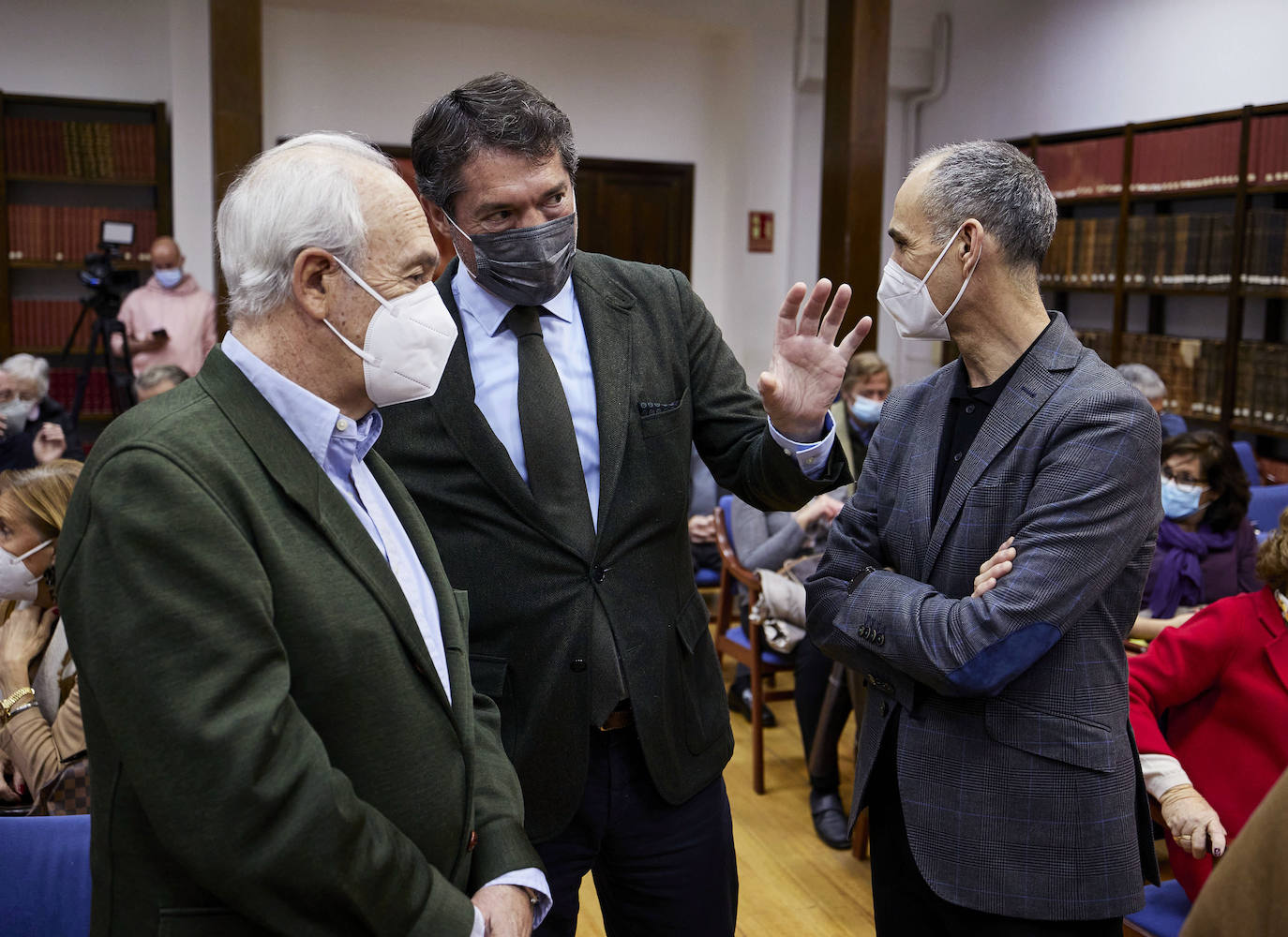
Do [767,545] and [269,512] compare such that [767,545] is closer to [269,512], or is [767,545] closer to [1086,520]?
[1086,520]

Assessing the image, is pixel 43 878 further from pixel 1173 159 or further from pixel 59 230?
pixel 59 230

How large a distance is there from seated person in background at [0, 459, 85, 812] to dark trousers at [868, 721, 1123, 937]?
1501mm

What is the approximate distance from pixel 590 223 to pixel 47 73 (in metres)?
3.56

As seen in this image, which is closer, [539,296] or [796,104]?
[539,296]

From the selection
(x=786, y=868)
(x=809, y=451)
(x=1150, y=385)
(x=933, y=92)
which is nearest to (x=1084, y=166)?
(x=933, y=92)

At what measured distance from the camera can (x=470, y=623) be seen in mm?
1538

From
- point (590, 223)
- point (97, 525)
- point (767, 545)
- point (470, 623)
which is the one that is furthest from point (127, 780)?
point (590, 223)

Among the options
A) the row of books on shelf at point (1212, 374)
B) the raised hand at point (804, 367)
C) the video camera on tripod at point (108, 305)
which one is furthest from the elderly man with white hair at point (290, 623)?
the video camera on tripod at point (108, 305)

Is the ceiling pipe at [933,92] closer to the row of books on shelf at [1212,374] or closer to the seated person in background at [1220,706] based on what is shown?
the row of books on shelf at [1212,374]

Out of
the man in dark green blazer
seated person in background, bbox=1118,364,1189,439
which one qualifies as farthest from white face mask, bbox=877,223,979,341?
seated person in background, bbox=1118,364,1189,439

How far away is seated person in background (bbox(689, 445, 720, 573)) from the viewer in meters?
4.39

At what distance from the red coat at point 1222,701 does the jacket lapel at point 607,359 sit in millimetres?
988

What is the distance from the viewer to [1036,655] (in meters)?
1.41

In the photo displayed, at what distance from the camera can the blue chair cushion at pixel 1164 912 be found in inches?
73.4
